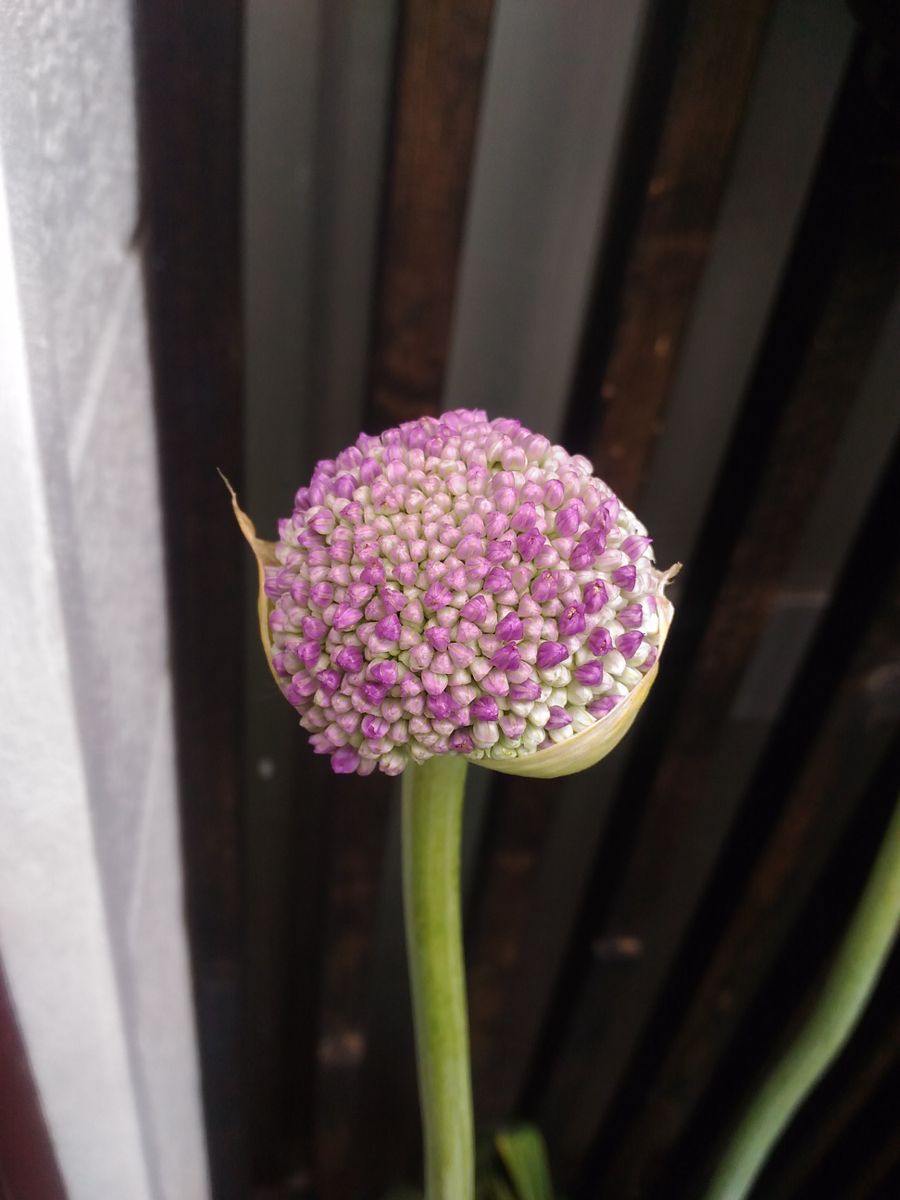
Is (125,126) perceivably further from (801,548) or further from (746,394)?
(801,548)

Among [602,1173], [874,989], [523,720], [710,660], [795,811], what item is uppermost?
[523,720]

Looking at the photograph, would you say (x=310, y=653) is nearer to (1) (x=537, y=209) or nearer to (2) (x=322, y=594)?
(2) (x=322, y=594)

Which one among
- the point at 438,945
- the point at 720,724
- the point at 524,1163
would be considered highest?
the point at 438,945

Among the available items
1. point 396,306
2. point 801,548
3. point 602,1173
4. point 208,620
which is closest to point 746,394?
point 801,548

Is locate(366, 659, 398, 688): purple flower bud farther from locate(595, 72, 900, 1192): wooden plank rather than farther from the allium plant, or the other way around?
locate(595, 72, 900, 1192): wooden plank

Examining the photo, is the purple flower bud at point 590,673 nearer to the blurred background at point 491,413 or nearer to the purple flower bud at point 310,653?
the purple flower bud at point 310,653

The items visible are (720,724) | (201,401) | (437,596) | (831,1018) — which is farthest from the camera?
(720,724)

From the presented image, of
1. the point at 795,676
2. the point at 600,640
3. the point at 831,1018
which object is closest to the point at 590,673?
the point at 600,640
